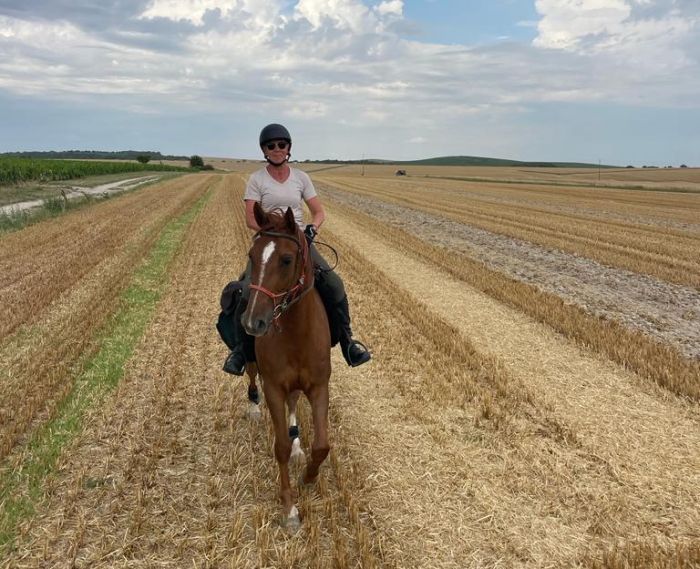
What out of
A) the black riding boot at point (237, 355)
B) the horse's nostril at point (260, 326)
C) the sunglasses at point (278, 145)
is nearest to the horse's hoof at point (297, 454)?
the black riding boot at point (237, 355)

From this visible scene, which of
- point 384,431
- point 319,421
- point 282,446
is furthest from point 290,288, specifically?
point 384,431

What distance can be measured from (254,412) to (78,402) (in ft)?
7.05

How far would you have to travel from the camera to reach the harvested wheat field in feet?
13.2

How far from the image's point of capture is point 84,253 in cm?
1531

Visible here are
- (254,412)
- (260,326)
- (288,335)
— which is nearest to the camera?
(260,326)

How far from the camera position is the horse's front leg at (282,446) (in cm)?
420

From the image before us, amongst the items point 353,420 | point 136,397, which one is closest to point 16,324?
point 136,397

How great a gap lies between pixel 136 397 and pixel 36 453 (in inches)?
57.4

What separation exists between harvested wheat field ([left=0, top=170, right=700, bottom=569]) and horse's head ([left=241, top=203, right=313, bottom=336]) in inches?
72.6

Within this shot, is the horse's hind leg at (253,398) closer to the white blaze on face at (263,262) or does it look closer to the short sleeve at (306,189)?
the short sleeve at (306,189)

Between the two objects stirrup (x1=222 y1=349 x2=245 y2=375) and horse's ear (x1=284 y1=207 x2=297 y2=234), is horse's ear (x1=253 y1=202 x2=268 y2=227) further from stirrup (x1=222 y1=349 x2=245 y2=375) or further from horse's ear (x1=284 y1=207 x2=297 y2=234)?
stirrup (x1=222 y1=349 x2=245 y2=375)

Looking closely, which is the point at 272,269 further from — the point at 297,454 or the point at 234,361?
the point at 297,454

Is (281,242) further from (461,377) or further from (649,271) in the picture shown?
(649,271)

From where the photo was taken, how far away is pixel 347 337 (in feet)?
16.9
